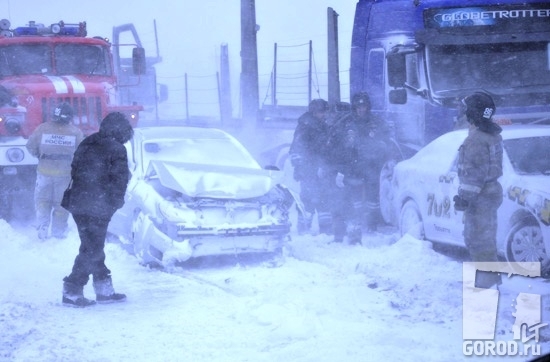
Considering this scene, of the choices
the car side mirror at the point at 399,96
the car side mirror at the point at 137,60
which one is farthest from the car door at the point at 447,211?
the car side mirror at the point at 137,60

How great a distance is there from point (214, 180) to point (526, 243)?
338 centimetres

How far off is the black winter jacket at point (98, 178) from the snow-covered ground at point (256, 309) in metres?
0.91

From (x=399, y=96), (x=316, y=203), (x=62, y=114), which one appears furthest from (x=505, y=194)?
(x=62, y=114)

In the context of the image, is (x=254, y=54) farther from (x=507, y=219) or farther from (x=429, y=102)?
(x=507, y=219)

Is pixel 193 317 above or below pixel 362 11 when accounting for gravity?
below

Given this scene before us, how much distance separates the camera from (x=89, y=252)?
23.1 feet

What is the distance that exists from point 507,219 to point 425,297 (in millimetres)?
1327

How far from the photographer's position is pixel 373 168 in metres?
10.4

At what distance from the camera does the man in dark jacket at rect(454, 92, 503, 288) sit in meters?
6.66

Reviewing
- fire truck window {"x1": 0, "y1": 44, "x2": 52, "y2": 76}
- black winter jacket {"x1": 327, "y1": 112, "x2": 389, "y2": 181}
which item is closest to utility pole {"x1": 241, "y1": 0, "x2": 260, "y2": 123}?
fire truck window {"x1": 0, "y1": 44, "x2": 52, "y2": 76}

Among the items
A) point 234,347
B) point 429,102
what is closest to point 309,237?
point 429,102

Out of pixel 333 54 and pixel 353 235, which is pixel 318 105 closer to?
pixel 353 235

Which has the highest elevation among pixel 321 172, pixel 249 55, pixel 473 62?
pixel 249 55

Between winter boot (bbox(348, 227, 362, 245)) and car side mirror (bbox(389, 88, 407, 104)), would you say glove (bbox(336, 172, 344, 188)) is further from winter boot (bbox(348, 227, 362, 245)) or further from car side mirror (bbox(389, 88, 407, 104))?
car side mirror (bbox(389, 88, 407, 104))
